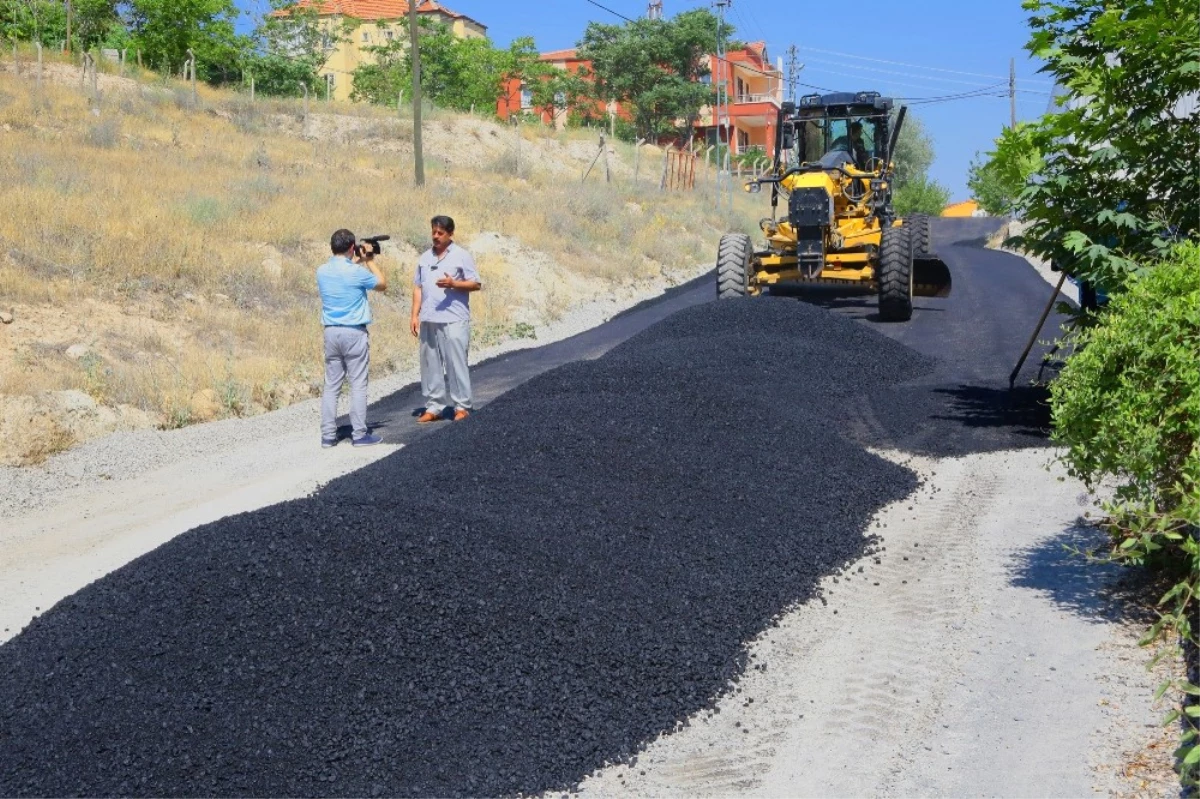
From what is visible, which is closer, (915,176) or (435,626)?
(435,626)

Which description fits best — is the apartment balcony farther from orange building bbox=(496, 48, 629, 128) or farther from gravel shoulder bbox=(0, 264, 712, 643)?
gravel shoulder bbox=(0, 264, 712, 643)

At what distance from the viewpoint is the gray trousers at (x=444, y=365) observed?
422 inches

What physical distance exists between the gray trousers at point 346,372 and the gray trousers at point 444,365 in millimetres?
758

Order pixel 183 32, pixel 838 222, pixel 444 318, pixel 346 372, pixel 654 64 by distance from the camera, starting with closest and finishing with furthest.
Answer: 1. pixel 346 372
2. pixel 444 318
3. pixel 838 222
4. pixel 183 32
5. pixel 654 64

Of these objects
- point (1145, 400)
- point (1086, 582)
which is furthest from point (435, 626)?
point (1086, 582)

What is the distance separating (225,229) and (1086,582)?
14.9 metres

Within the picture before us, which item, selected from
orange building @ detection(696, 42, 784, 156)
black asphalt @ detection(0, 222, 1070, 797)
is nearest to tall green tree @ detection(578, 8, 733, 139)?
orange building @ detection(696, 42, 784, 156)

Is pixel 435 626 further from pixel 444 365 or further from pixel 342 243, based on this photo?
pixel 444 365

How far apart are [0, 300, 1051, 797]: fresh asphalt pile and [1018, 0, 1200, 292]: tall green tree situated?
273 centimetres

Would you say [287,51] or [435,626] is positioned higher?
[287,51]

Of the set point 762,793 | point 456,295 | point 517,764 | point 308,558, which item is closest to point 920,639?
point 762,793

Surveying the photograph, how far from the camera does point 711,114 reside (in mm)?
71000

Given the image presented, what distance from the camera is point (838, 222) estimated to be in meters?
17.6

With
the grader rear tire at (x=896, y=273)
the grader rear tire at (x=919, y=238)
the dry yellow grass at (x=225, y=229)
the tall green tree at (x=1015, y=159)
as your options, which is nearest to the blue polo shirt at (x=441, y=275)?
the dry yellow grass at (x=225, y=229)
